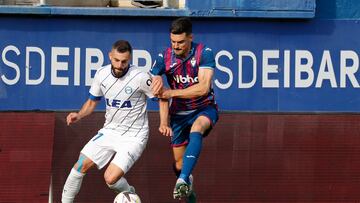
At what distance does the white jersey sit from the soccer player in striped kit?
197 millimetres

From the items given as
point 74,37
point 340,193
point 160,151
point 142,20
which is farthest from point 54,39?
point 340,193

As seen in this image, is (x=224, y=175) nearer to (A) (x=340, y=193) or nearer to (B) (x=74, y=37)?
(A) (x=340, y=193)

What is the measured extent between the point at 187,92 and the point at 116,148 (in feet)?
3.15

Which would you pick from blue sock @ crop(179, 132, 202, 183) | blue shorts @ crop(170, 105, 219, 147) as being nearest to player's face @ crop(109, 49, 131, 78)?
blue shorts @ crop(170, 105, 219, 147)

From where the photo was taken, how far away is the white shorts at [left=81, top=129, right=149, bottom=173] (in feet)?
31.4

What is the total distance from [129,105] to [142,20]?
2987mm

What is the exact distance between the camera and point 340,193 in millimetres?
11477

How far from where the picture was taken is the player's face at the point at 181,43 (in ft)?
30.7

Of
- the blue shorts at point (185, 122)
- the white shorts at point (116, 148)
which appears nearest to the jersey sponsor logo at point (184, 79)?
the blue shorts at point (185, 122)

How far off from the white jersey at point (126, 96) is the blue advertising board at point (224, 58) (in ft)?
8.78

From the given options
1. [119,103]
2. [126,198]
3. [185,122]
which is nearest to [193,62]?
[185,122]

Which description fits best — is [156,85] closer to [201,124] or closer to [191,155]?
[201,124]

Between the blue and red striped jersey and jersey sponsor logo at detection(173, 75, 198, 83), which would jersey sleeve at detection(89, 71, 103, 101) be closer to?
the blue and red striped jersey

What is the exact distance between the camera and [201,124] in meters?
9.47
